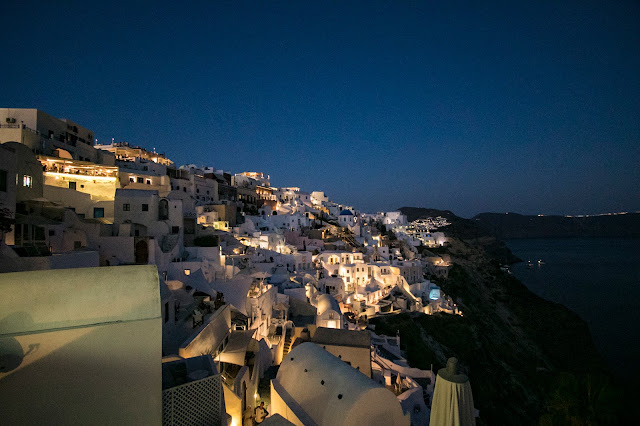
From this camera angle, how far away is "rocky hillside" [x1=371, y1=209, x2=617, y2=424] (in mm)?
5695

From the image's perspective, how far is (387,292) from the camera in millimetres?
35000

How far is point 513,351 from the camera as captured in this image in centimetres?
3644

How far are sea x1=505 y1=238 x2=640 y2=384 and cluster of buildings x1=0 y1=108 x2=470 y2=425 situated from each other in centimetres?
2045

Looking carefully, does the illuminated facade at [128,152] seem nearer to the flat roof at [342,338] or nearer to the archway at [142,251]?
the archway at [142,251]

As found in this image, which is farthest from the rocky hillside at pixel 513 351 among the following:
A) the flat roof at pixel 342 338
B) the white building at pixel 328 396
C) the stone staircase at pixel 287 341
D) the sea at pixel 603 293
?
the stone staircase at pixel 287 341

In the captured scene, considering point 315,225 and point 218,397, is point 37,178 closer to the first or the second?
point 218,397

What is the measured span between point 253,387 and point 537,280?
271ft

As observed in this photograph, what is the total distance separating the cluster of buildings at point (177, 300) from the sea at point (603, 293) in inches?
805

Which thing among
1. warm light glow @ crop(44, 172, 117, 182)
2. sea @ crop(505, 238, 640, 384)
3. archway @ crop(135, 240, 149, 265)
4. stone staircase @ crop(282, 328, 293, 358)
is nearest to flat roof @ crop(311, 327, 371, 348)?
stone staircase @ crop(282, 328, 293, 358)

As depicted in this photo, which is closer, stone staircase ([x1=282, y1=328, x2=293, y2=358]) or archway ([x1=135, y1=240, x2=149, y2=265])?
archway ([x1=135, y1=240, x2=149, y2=265])

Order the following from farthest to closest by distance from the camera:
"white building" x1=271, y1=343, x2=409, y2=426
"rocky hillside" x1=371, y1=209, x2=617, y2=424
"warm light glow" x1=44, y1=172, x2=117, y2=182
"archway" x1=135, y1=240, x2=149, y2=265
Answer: "warm light glow" x1=44, y1=172, x2=117, y2=182 → "archway" x1=135, y1=240, x2=149, y2=265 → "white building" x1=271, y1=343, x2=409, y2=426 → "rocky hillside" x1=371, y1=209, x2=617, y2=424

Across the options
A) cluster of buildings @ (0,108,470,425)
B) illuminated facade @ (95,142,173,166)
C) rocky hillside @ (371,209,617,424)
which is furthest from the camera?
illuminated facade @ (95,142,173,166)

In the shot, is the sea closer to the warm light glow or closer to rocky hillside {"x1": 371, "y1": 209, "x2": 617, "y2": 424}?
rocky hillside {"x1": 371, "y1": 209, "x2": 617, "y2": 424}

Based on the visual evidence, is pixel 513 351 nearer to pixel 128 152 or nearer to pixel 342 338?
pixel 342 338
